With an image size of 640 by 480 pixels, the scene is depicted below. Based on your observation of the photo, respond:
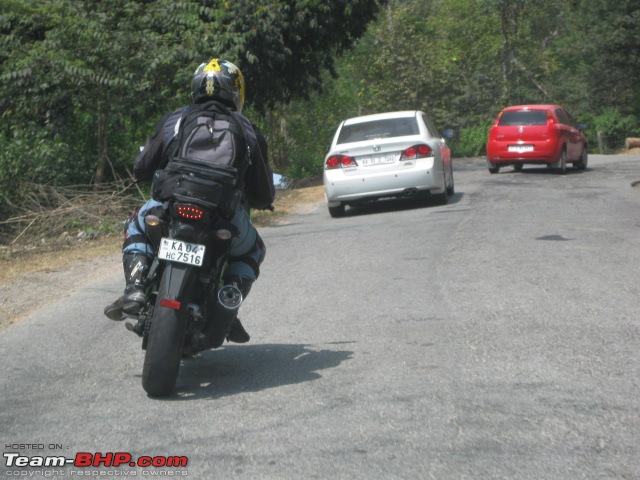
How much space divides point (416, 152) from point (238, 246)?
11.2 meters

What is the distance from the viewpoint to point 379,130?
17.4 meters

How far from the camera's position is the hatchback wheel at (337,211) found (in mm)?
17281

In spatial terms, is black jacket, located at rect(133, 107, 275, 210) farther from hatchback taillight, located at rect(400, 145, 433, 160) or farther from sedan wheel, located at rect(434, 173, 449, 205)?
sedan wheel, located at rect(434, 173, 449, 205)

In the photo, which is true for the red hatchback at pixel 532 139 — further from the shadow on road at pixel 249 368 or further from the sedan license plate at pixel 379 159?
the shadow on road at pixel 249 368

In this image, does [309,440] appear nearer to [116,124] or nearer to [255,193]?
[255,193]

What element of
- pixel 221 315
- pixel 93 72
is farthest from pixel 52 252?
pixel 221 315

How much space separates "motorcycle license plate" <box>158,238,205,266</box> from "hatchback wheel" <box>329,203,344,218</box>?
39.2 ft

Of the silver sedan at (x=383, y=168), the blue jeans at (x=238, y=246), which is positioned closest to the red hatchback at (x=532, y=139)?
the silver sedan at (x=383, y=168)

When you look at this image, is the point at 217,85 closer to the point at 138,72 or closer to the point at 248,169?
the point at 248,169

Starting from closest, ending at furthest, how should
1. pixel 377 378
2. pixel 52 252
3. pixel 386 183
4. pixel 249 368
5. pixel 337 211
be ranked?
pixel 377 378, pixel 249 368, pixel 52 252, pixel 386 183, pixel 337 211

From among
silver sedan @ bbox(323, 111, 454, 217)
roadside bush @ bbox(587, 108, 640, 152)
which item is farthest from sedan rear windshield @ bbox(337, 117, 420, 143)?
roadside bush @ bbox(587, 108, 640, 152)

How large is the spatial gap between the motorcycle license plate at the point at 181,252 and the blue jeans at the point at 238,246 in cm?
44

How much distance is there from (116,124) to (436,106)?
43.2 meters

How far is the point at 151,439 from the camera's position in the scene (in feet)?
15.6
